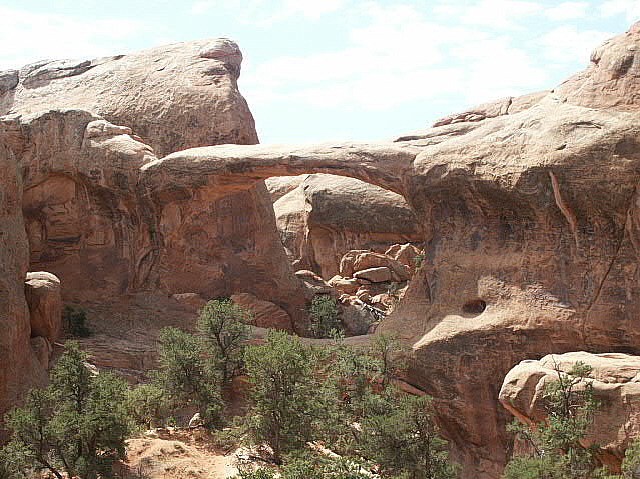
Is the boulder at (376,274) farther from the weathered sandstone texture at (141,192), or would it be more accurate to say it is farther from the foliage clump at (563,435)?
the foliage clump at (563,435)

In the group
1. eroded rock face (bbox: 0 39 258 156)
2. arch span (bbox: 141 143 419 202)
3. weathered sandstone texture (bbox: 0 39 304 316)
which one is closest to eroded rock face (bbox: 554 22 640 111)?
arch span (bbox: 141 143 419 202)

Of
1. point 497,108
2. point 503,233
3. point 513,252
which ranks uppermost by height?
point 497,108

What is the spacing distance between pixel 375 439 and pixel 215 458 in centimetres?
219

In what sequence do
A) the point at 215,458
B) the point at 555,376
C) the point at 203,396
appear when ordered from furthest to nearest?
the point at 203,396 → the point at 215,458 → the point at 555,376

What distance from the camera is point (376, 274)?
24.6 meters

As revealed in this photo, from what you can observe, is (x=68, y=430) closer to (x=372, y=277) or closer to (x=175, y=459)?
(x=175, y=459)

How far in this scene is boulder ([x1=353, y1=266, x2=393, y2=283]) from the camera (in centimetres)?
2456

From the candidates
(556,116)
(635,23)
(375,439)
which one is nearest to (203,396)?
(375,439)

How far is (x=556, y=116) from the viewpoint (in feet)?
48.8

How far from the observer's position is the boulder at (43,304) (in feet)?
52.1

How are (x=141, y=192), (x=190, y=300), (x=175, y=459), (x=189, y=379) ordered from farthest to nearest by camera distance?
(x=190, y=300) < (x=141, y=192) < (x=189, y=379) < (x=175, y=459)

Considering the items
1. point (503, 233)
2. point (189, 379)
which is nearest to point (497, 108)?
point (503, 233)

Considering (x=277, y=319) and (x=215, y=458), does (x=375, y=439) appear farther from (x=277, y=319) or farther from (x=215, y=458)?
(x=277, y=319)

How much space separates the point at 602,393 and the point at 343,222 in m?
14.3
